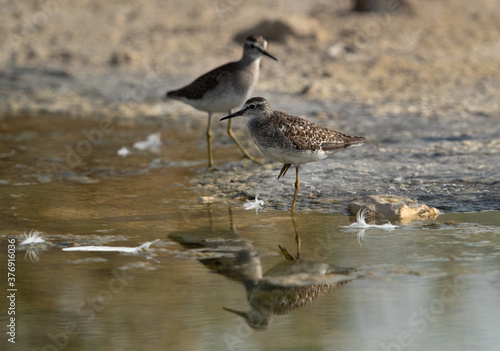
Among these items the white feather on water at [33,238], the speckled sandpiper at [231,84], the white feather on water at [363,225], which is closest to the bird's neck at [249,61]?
the speckled sandpiper at [231,84]

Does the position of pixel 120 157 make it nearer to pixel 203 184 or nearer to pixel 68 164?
pixel 68 164

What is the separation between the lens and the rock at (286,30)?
16.1 m

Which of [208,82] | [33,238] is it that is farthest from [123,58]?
[33,238]

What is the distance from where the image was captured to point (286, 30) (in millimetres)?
16125

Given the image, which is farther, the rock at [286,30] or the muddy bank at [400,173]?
the rock at [286,30]

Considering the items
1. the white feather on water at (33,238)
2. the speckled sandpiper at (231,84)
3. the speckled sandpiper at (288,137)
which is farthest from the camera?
the speckled sandpiper at (231,84)

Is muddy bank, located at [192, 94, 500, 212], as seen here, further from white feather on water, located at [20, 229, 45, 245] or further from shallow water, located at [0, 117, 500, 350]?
white feather on water, located at [20, 229, 45, 245]

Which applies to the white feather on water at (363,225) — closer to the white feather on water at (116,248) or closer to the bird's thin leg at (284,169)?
the bird's thin leg at (284,169)

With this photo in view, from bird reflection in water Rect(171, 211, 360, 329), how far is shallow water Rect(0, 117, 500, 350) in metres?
0.02

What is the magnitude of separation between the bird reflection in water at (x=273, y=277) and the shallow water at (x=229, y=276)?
2 cm

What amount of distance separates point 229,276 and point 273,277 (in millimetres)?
346

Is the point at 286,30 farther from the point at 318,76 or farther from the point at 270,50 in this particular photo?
the point at 318,76

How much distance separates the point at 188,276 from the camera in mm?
6285

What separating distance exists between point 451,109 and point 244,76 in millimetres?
3746
